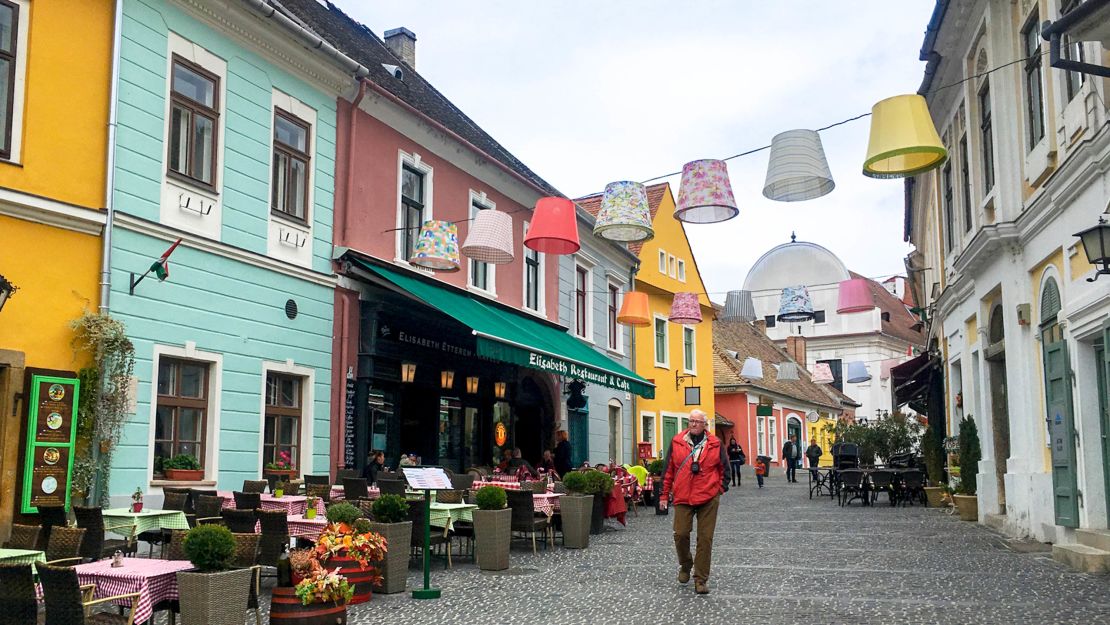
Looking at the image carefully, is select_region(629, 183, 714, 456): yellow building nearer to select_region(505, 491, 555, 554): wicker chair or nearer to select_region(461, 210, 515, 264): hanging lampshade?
select_region(461, 210, 515, 264): hanging lampshade

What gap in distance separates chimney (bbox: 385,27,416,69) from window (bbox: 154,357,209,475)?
12.4 meters

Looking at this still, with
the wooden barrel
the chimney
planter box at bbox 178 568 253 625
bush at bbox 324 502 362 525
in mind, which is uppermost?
the chimney

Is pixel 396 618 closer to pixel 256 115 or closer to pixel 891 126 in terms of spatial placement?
pixel 891 126

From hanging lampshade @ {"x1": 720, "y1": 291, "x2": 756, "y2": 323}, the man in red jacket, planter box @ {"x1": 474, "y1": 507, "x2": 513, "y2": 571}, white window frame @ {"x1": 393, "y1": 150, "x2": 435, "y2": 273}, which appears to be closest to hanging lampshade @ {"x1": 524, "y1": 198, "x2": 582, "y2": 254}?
white window frame @ {"x1": 393, "y1": 150, "x2": 435, "y2": 273}

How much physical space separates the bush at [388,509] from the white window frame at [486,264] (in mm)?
8907

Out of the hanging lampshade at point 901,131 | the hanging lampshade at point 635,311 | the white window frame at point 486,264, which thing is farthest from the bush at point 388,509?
the hanging lampshade at point 635,311

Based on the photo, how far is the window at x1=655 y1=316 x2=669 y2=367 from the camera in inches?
1164

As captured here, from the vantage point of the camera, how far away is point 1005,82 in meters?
13.1

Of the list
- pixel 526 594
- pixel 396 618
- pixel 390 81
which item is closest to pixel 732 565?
pixel 526 594

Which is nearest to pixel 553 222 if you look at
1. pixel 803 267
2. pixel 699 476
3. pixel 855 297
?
pixel 699 476

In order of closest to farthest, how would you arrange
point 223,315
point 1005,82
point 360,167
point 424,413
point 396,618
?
point 396,618 → point 223,315 → point 1005,82 → point 360,167 → point 424,413

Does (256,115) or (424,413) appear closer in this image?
(256,115)

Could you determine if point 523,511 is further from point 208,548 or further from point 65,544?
point 208,548

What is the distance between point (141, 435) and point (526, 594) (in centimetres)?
499
